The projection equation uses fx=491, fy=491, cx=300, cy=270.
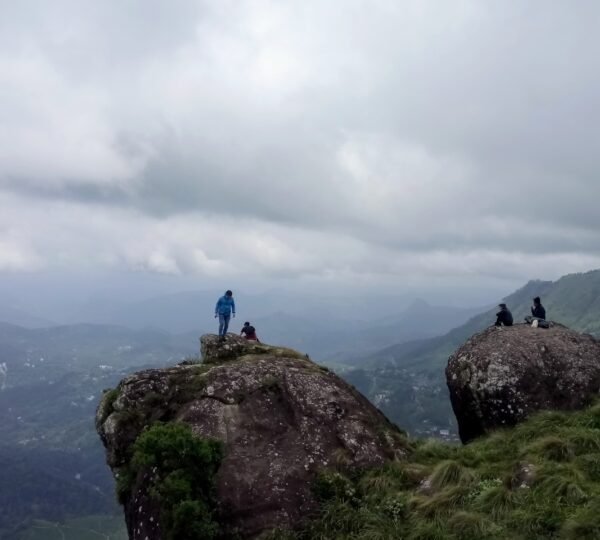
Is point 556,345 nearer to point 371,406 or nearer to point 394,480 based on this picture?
point 371,406

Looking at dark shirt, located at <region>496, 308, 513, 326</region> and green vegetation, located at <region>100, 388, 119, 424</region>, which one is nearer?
green vegetation, located at <region>100, 388, 119, 424</region>

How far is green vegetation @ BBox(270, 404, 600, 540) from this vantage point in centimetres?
1355

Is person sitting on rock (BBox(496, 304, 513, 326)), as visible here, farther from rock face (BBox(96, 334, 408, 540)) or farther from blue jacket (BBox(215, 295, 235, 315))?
blue jacket (BBox(215, 295, 235, 315))

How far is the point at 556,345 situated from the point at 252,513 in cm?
1880

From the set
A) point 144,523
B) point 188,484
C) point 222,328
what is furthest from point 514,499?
point 222,328

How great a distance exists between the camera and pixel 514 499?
14914 mm

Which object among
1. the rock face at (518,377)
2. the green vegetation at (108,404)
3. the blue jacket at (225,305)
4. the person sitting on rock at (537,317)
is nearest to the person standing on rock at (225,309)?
the blue jacket at (225,305)

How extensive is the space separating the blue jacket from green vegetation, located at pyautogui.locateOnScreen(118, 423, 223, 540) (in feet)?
53.2

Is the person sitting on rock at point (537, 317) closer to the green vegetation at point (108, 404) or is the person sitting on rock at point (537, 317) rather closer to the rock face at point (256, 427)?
the rock face at point (256, 427)

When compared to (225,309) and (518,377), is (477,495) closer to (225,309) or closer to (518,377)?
(518,377)

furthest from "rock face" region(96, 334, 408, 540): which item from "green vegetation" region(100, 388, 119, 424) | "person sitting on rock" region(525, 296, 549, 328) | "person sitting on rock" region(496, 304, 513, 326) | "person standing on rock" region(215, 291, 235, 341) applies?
"person sitting on rock" region(525, 296, 549, 328)

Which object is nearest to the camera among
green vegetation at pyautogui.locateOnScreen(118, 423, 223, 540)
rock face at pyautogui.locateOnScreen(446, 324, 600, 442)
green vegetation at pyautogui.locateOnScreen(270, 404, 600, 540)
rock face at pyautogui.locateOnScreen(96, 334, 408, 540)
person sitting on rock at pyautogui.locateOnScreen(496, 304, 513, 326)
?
green vegetation at pyautogui.locateOnScreen(270, 404, 600, 540)

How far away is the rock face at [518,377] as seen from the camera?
958 inches

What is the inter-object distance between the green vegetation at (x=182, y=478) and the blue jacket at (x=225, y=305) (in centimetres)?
1620
